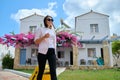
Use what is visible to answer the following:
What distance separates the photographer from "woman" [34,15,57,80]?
3.27 m

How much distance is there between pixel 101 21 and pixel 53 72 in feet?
64.8

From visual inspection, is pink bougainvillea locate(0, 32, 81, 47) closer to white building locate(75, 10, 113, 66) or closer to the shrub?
the shrub

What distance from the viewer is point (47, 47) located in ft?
11.0

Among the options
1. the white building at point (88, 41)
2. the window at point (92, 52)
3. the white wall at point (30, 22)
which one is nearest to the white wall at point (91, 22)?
the white building at point (88, 41)

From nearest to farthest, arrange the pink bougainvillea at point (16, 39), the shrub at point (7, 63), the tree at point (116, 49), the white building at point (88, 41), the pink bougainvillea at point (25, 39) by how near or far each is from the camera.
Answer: the pink bougainvillea at point (25, 39) < the pink bougainvillea at point (16, 39) < the shrub at point (7, 63) < the white building at point (88, 41) < the tree at point (116, 49)

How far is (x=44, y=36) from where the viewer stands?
339 cm

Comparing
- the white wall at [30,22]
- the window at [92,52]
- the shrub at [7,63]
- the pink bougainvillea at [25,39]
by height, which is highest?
the white wall at [30,22]

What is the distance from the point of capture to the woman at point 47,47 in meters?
3.27

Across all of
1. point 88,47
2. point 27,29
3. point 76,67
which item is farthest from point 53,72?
point 27,29

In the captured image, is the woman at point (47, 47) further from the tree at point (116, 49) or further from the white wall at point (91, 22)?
the tree at point (116, 49)

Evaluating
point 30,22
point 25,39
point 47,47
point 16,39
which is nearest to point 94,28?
point 30,22

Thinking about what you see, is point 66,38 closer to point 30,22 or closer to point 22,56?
point 22,56

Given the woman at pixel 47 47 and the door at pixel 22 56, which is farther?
the door at pixel 22 56

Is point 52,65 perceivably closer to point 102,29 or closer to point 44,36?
point 44,36
